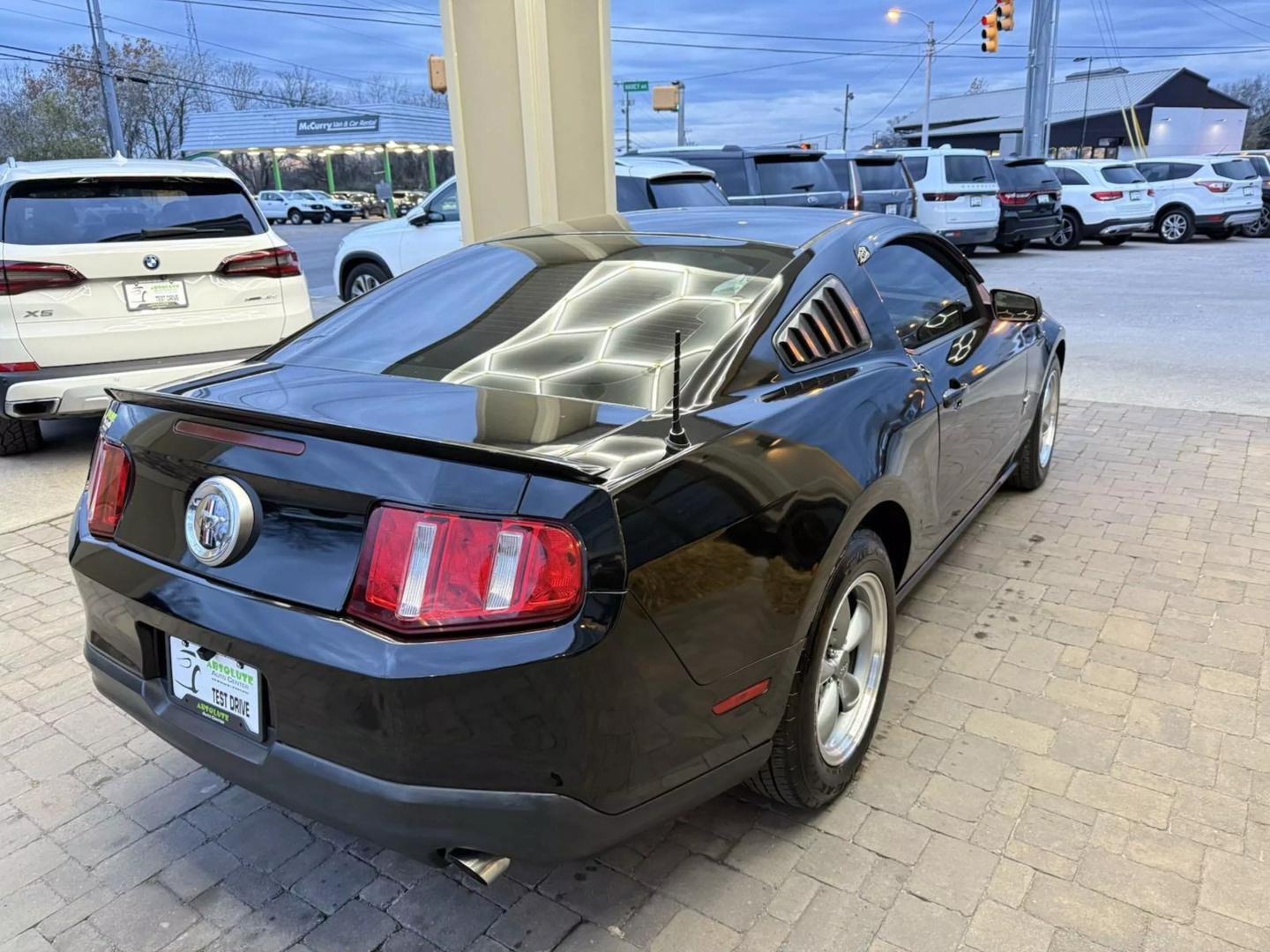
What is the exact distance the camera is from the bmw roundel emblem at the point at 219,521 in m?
1.97

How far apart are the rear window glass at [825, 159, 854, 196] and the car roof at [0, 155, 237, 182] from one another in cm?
1045

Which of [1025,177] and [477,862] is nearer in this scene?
[477,862]

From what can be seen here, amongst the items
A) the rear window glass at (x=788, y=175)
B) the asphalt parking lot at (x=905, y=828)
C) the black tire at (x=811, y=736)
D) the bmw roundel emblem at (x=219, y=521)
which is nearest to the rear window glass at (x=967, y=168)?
the rear window glass at (x=788, y=175)

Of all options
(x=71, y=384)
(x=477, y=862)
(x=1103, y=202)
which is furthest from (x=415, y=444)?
(x=1103, y=202)

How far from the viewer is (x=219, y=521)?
6.58 feet

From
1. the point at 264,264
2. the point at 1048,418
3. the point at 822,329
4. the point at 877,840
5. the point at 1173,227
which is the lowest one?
the point at 877,840

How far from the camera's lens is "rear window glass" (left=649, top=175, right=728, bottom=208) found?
30.4 feet

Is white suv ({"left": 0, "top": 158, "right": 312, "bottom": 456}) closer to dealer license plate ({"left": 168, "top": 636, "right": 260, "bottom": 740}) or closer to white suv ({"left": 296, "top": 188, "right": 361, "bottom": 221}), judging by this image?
dealer license plate ({"left": 168, "top": 636, "right": 260, "bottom": 740})

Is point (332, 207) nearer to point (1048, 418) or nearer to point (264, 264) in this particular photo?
point (264, 264)

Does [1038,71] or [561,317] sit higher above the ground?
[1038,71]

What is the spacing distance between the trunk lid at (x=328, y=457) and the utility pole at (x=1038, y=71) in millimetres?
25136

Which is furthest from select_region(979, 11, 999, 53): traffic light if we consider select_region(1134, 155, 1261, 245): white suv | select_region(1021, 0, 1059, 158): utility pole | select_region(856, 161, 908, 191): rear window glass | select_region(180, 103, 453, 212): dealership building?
select_region(180, 103, 453, 212): dealership building

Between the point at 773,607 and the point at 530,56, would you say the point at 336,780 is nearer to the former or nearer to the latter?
the point at 773,607

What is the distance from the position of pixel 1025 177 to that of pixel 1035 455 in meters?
15.0
